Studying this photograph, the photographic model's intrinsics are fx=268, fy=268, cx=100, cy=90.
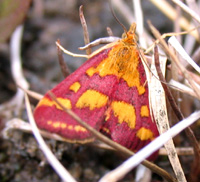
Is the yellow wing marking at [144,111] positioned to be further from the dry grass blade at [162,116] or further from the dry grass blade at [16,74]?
the dry grass blade at [16,74]

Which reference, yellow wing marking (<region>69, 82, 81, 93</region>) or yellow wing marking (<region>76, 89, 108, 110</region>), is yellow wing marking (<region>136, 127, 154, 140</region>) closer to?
yellow wing marking (<region>76, 89, 108, 110</region>)

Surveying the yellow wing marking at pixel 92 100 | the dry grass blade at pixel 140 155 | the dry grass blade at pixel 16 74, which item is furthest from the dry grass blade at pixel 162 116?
the dry grass blade at pixel 16 74

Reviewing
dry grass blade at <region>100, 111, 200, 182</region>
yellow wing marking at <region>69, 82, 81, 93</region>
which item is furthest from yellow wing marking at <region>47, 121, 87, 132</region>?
dry grass blade at <region>100, 111, 200, 182</region>

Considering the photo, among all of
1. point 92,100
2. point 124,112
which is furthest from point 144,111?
point 92,100

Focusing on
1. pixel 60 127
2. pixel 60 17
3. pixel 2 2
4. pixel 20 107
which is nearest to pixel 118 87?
pixel 60 127

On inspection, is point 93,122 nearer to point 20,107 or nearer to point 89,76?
point 89,76
